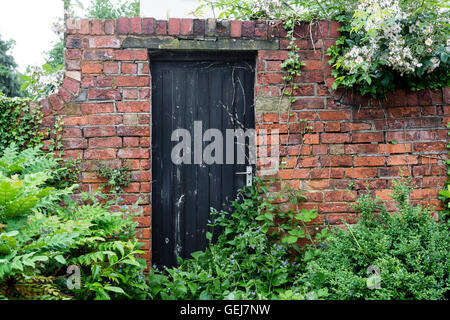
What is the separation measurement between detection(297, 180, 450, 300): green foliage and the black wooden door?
3.77ft

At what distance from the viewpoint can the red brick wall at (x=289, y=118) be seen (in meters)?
2.90

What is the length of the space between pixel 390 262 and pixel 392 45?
1.66 metres

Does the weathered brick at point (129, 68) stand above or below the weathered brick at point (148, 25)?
below

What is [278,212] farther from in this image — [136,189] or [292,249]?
[136,189]

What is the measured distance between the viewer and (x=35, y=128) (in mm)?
2914

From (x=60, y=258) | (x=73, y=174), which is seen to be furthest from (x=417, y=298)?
(x=73, y=174)

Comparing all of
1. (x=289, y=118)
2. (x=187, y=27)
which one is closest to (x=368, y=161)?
(x=289, y=118)

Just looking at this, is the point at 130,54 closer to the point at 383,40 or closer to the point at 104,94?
the point at 104,94

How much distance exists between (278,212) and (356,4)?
6.42 ft

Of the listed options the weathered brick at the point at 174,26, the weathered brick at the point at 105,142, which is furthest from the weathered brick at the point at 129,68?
the weathered brick at the point at 105,142

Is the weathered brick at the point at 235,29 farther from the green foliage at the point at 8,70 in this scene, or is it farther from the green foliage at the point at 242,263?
the green foliage at the point at 8,70

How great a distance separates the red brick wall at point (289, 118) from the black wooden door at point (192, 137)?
187 mm

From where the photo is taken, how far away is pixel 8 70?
10.2 meters

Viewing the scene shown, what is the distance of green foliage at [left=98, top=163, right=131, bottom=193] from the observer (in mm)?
2875
